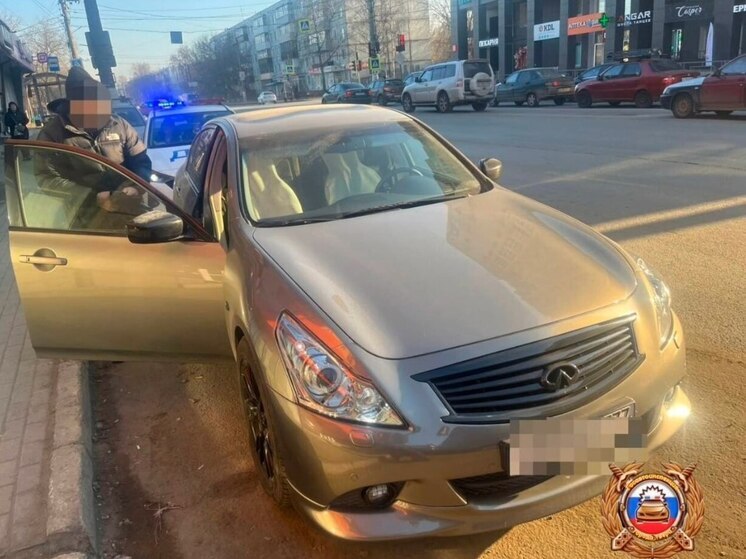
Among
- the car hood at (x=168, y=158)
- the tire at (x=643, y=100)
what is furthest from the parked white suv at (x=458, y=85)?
the car hood at (x=168, y=158)

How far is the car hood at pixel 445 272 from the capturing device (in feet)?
Result: 7.65

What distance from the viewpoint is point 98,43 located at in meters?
22.5

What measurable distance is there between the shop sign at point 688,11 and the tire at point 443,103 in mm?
17939

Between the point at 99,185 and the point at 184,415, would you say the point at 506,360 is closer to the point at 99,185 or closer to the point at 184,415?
the point at 184,415

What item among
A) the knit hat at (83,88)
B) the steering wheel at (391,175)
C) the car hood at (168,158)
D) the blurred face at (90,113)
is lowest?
the car hood at (168,158)

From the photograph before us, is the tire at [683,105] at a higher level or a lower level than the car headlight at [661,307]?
lower

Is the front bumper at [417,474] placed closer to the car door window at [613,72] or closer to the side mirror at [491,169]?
the side mirror at [491,169]

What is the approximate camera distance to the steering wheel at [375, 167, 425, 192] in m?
3.74

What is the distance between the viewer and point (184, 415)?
383 centimetres

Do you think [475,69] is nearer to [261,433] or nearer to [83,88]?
[83,88]

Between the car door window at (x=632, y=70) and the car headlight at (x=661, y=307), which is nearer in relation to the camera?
the car headlight at (x=661, y=307)

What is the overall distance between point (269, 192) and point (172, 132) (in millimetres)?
7226

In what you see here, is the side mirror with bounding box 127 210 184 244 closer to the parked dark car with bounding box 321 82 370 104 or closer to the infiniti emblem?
the infiniti emblem

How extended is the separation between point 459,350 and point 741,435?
1768mm
